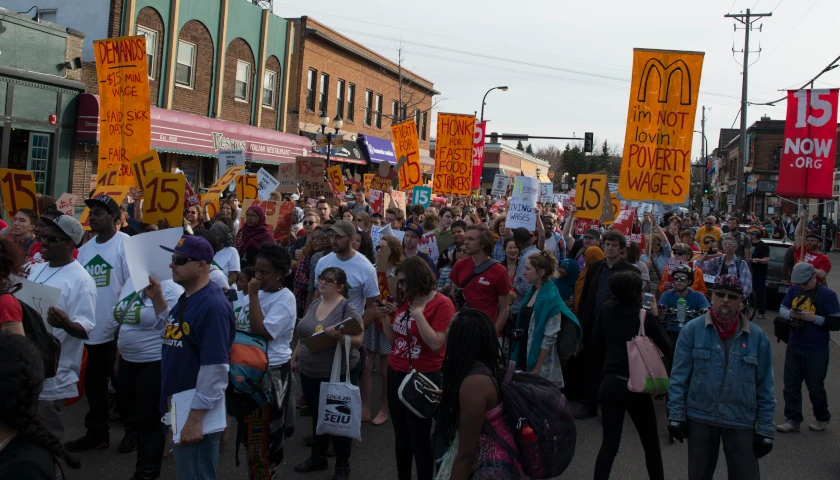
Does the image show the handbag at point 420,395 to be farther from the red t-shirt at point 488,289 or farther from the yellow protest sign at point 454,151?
the yellow protest sign at point 454,151

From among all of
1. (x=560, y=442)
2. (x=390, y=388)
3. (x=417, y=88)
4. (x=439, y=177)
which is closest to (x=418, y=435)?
(x=390, y=388)

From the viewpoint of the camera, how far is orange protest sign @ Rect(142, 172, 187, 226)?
715 cm

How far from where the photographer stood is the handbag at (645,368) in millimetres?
4793

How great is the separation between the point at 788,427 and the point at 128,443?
6.13 m

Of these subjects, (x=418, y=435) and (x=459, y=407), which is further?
(x=418, y=435)

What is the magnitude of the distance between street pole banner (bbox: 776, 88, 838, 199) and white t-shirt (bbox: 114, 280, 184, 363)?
838cm

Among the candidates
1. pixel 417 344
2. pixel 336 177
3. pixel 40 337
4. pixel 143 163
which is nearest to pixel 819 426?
pixel 417 344

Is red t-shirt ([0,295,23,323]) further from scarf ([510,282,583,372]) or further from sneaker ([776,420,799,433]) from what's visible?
sneaker ([776,420,799,433])

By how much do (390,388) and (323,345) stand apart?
58 cm

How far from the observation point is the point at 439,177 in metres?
19.2

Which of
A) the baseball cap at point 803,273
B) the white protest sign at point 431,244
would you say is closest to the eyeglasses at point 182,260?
the baseball cap at point 803,273

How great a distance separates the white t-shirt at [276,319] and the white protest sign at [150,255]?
65cm

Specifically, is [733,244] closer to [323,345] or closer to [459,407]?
[323,345]

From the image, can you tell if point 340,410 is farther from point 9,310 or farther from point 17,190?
point 17,190
